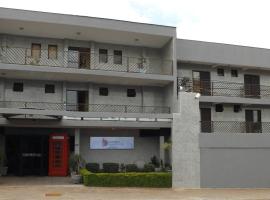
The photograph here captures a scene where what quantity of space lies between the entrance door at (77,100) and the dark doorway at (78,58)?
1854mm

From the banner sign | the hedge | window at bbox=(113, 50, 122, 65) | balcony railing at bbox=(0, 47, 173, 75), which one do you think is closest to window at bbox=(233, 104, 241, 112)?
balcony railing at bbox=(0, 47, 173, 75)

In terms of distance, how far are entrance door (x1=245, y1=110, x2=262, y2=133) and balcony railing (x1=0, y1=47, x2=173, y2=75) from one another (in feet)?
24.6

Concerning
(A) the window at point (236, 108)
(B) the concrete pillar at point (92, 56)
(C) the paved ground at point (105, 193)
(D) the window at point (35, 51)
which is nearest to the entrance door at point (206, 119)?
(A) the window at point (236, 108)

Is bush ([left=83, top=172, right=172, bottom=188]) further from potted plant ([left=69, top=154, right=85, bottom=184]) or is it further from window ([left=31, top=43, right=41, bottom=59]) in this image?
window ([left=31, top=43, right=41, bottom=59])

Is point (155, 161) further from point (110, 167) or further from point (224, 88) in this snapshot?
point (224, 88)

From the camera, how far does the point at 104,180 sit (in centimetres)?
2286

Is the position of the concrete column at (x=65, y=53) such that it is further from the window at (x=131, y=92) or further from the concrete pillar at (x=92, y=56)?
the window at (x=131, y=92)

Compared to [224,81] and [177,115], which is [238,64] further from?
[177,115]

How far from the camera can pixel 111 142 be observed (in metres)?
28.3

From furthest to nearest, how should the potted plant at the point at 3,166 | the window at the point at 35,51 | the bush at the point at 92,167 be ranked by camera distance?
the window at the point at 35,51 → the bush at the point at 92,167 → the potted plant at the point at 3,166

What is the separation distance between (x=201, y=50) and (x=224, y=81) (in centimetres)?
325

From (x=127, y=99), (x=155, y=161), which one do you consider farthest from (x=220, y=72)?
(x=155, y=161)

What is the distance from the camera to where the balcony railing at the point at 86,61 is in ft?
89.0

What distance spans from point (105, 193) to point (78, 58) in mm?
10774
